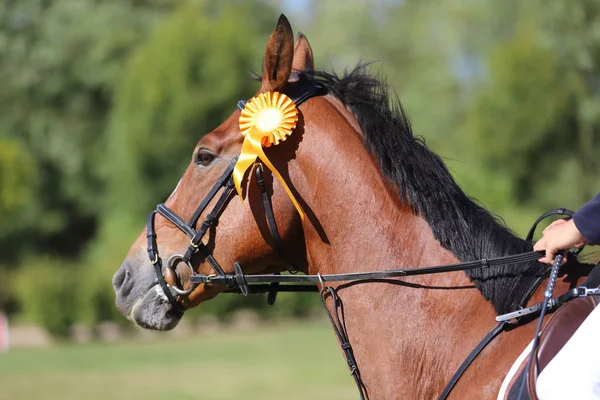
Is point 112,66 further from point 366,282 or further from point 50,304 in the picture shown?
A: point 366,282

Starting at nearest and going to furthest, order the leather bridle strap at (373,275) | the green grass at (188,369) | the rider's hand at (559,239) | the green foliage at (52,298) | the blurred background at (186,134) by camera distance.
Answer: the rider's hand at (559,239) < the leather bridle strap at (373,275) < the green grass at (188,369) < the blurred background at (186,134) < the green foliage at (52,298)

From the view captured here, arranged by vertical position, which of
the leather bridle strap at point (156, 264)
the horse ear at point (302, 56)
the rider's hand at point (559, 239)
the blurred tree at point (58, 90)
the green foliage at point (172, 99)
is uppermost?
the blurred tree at point (58, 90)

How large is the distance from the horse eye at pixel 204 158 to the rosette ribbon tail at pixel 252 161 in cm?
23

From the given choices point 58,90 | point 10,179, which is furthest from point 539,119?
point 58,90

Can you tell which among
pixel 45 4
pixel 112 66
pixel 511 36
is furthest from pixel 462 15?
pixel 45 4

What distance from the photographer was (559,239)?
133 inches

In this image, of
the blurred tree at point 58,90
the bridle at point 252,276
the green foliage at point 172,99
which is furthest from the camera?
the blurred tree at point 58,90

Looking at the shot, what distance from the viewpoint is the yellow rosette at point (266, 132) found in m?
3.87

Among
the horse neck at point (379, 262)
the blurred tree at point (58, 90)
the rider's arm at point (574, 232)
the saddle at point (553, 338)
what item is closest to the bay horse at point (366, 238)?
the horse neck at point (379, 262)

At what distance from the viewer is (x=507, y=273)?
12.0 ft

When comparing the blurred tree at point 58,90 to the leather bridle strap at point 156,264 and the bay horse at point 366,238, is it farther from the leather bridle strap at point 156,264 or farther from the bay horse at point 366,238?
the bay horse at point 366,238


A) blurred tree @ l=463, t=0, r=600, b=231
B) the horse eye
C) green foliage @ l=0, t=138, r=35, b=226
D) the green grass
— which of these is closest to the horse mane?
the horse eye

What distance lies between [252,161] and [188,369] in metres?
17.9

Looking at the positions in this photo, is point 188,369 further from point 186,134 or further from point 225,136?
point 225,136
